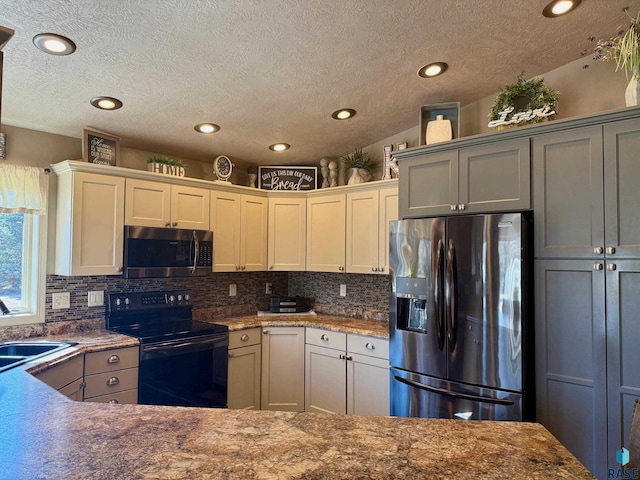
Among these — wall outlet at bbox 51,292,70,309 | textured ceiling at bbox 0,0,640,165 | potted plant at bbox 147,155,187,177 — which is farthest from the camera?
potted plant at bbox 147,155,187,177

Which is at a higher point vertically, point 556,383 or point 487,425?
point 487,425

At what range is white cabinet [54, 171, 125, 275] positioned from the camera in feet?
9.17

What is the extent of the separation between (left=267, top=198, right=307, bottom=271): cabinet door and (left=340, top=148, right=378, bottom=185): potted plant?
550 mm

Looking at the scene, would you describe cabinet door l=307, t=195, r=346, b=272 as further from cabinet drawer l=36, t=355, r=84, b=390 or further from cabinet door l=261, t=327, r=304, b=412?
cabinet drawer l=36, t=355, r=84, b=390

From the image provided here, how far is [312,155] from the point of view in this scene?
4.03 meters

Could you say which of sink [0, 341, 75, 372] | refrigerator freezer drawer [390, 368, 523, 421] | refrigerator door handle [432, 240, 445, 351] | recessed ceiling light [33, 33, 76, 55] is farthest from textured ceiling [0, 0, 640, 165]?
refrigerator freezer drawer [390, 368, 523, 421]

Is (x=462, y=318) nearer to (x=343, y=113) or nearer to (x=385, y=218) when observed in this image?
(x=385, y=218)

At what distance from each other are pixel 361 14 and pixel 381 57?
434 millimetres

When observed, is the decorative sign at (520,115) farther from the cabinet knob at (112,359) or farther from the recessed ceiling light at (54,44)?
the cabinet knob at (112,359)

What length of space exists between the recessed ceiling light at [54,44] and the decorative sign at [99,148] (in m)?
0.91

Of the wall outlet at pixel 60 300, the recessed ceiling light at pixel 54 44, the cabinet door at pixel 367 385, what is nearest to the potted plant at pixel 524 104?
the cabinet door at pixel 367 385

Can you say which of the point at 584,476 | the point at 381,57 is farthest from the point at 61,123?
the point at 584,476

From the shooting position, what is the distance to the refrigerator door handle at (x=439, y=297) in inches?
98.9

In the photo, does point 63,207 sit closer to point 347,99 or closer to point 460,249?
point 347,99
